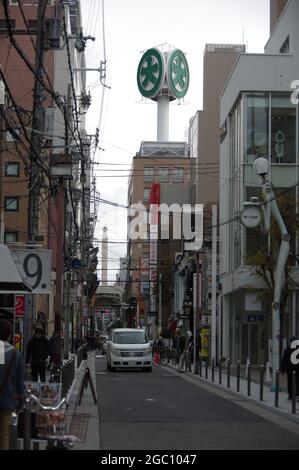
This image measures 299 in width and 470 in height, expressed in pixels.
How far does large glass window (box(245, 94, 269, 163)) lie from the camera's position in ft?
158

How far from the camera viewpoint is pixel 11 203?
2441 inches

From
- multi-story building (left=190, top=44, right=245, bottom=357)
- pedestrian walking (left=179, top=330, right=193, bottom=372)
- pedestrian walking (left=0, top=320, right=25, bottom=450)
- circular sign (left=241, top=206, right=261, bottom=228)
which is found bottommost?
pedestrian walking (left=179, top=330, right=193, bottom=372)

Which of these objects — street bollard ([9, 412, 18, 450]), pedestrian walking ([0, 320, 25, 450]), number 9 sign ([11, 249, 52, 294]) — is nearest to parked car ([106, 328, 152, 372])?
number 9 sign ([11, 249, 52, 294])

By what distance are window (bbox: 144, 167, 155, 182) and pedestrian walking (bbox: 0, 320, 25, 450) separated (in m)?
132

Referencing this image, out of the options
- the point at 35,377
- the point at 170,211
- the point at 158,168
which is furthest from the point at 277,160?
the point at 158,168

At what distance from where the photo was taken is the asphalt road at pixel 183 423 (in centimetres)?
1460

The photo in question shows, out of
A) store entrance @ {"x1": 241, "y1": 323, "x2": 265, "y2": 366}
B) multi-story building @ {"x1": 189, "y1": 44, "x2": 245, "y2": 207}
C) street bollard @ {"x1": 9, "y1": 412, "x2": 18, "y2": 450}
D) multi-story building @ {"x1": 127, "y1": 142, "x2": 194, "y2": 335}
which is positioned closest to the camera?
street bollard @ {"x1": 9, "y1": 412, "x2": 18, "y2": 450}

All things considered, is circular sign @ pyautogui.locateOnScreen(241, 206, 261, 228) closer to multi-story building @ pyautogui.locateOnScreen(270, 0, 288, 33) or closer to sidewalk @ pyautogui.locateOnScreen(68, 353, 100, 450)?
sidewalk @ pyautogui.locateOnScreen(68, 353, 100, 450)

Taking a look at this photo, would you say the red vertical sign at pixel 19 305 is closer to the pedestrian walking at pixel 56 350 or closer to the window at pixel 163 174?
the pedestrian walking at pixel 56 350

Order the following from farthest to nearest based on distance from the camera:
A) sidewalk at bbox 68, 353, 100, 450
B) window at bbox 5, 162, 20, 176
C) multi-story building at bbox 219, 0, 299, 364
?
window at bbox 5, 162, 20, 176
multi-story building at bbox 219, 0, 299, 364
sidewalk at bbox 68, 353, 100, 450

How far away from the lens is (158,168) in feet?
478

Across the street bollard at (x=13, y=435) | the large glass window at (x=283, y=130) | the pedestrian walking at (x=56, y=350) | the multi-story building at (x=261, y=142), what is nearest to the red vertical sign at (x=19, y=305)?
the pedestrian walking at (x=56, y=350)

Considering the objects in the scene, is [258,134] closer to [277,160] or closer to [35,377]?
[277,160]

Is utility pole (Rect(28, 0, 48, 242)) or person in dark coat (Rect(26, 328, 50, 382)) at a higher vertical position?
utility pole (Rect(28, 0, 48, 242))
